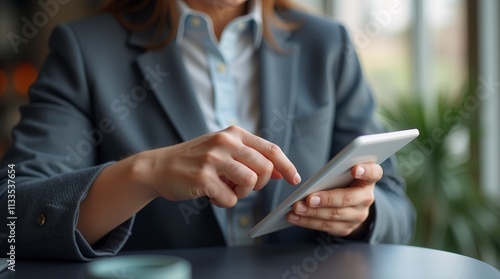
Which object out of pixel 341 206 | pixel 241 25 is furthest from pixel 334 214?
pixel 241 25

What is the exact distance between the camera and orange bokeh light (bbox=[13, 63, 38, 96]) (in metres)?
5.76

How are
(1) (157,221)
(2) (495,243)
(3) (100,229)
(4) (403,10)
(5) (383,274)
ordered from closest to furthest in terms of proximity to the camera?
(5) (383,274)
(3) (100,229)
(1) (157,221)
(2) (495,243)
(4) (403,10)

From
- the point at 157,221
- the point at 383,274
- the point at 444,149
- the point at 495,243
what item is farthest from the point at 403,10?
the point at 383,274

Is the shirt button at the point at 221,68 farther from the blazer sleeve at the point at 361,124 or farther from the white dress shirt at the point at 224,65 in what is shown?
the blazer sleeve at the point at 361,124

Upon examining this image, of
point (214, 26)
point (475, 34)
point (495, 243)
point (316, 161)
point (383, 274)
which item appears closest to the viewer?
point (383, 274)

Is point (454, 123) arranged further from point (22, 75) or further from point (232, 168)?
point (22, 75)

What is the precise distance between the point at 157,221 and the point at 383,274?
1.97 feet

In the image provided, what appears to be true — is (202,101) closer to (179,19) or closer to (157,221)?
(179,19)

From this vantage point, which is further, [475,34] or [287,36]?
[475,34]

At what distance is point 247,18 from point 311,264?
0.77 meters

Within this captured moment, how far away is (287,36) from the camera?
1.81m

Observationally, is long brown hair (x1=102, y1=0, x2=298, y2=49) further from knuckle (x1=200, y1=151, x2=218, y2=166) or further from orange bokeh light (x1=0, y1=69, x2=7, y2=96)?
orange bokeh light (x1=0, y1=69, x2=7, y2=96)

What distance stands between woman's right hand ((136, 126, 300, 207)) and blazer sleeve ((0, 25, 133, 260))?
15 cm

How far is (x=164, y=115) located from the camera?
5.24ft
